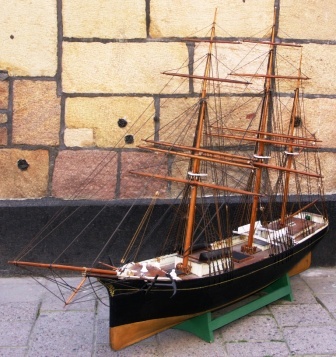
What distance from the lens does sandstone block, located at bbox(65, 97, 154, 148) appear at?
586cm

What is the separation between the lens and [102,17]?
5734 mm

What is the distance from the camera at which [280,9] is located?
5910 mm

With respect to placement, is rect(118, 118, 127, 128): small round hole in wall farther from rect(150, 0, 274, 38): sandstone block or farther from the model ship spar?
rect(150, 0, 274, 38): sandstone block

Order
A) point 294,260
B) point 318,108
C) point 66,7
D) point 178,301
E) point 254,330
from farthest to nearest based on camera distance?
point 318,108 < point 66,7 < point 294,260 < point 254,330 < point 178,301

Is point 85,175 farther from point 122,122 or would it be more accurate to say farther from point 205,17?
point 205,17

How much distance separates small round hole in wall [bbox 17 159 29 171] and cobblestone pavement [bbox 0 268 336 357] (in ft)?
3.76

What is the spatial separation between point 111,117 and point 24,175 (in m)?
1.01

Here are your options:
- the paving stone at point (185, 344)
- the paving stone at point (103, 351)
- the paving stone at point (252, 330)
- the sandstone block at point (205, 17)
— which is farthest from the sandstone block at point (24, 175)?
the paving stone at point (252, 330)

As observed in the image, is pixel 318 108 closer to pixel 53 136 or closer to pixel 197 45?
pixel 197 45

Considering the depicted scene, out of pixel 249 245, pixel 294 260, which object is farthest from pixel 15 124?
pixel 294 260

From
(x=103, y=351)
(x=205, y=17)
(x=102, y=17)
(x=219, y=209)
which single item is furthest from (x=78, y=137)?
(x=103, y=351)

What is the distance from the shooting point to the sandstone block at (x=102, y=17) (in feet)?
18.7

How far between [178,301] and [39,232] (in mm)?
1988

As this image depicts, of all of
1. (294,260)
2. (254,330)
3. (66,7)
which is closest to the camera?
(254,330)
